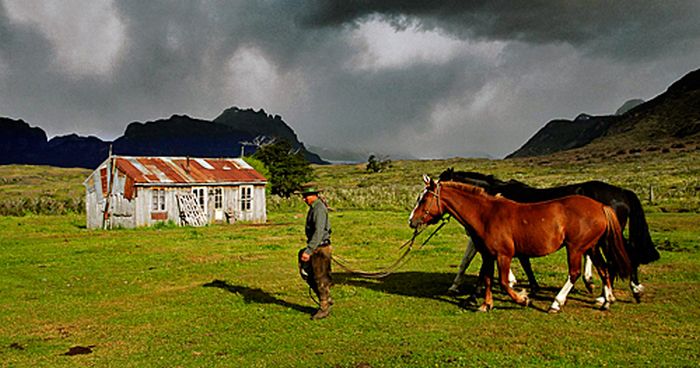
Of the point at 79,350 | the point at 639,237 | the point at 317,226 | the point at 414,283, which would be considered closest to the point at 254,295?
the point at 317,226

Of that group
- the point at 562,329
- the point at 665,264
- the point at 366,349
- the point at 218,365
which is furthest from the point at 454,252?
the point at 218,365

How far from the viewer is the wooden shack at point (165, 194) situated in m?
34.6

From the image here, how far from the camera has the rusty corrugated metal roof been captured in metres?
35.1

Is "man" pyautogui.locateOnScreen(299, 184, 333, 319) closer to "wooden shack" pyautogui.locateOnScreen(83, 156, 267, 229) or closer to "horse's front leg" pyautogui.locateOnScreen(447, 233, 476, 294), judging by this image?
"horse's front leg" pyautogui.locateOnScreen(447, 233, 476, 294)

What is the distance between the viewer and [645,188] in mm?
48281

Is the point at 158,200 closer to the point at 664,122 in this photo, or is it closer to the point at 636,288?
the point at 636,288

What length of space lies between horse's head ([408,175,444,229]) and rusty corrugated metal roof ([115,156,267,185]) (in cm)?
2771

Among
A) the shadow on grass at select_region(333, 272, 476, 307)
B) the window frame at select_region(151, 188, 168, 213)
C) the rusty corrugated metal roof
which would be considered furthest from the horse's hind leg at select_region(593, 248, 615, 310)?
the window frame at select_region(151, 188, 168, 213)

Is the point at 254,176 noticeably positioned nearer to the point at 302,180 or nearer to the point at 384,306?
the point at 302,180

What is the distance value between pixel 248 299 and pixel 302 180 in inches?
1786

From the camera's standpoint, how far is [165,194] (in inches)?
1396

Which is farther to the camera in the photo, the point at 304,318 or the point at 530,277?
the point at 530,277

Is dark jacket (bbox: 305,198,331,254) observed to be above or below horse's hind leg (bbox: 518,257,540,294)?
above

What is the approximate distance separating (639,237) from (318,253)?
7.38 meters
